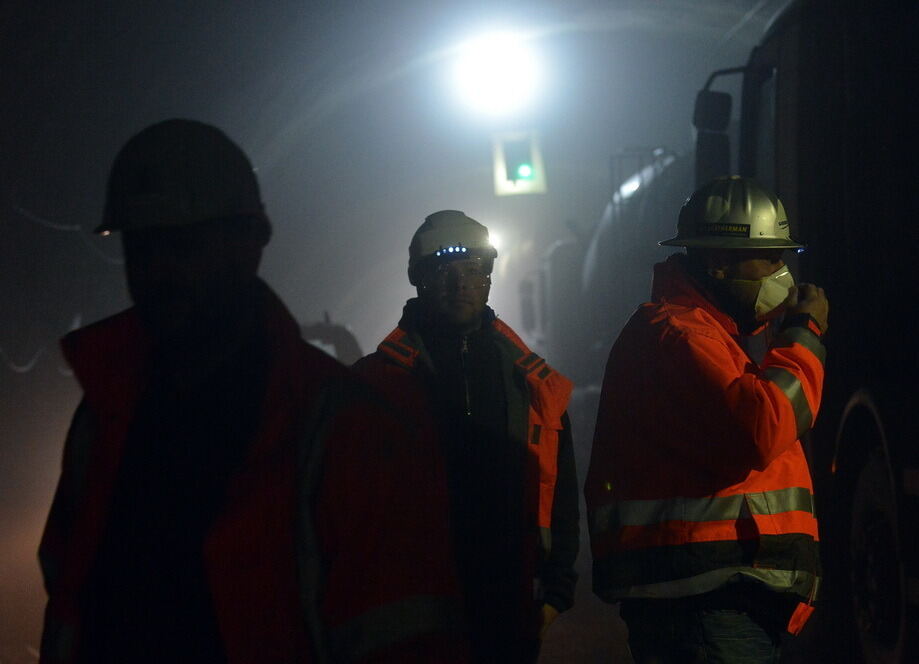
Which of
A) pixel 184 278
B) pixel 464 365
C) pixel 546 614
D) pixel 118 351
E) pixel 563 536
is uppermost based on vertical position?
pixel 184 278

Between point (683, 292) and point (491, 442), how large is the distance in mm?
803

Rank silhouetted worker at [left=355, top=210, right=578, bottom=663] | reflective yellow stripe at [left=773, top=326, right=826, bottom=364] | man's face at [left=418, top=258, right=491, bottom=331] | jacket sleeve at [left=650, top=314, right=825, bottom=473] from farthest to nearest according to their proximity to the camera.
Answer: man's face at [left=418, top=258, right=491, bottom=331] < silhouetted worker at [left=355, top=210, right=578, bottom=663] < reflective yellow stripe at [left=773, top=326, right=826, bottom=364] < jacket sleeve at [left=650, top=314, right=825, bottom=473]

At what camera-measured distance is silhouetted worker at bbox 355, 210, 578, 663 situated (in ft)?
10.8

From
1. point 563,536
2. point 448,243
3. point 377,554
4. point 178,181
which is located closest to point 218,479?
point 377,554

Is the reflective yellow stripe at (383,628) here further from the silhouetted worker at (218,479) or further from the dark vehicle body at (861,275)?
the dark vehicle body at (861,275)

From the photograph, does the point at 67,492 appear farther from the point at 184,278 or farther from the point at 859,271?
the point at 859,271

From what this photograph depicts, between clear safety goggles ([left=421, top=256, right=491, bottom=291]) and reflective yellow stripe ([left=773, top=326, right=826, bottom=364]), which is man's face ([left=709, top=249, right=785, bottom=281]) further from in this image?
clear safety goggles ([left=421, top=256, right=491, bottom=291])

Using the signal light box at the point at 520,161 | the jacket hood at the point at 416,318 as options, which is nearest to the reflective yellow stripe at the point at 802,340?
the jacket hood at the point at 416,318

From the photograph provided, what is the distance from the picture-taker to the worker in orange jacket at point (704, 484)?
272 cm

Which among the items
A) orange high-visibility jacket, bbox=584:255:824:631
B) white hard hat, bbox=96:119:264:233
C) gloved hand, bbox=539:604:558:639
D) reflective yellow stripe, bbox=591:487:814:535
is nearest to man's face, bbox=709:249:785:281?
orange high-visibility jacket, bbox=584:255:824:631

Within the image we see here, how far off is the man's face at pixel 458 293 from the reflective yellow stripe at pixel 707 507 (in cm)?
100

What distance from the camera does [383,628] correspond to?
174 centimetres

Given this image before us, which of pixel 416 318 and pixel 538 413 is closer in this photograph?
pixel 538 413

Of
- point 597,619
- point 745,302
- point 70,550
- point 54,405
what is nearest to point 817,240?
point 745,302
